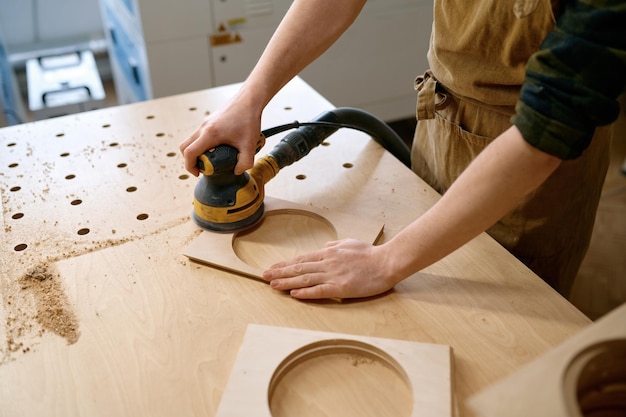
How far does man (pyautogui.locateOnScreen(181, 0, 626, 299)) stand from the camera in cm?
73

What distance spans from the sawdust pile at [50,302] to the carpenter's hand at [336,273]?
1.05ft

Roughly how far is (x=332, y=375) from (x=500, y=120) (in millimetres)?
585

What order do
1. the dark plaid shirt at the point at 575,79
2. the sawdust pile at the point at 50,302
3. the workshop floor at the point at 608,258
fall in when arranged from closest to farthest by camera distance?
the dark plaid shirt at the point at 575,79
the sawdust pile at the point at 50,302
the workshop floor at the point at 608,258

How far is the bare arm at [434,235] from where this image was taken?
0.80 metres

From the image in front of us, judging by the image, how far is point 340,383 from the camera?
0.81 meters

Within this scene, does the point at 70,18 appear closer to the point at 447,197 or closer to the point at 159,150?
the point at 159,150

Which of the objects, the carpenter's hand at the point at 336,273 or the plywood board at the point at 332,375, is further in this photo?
the carpenter's hand at the point at 336,273

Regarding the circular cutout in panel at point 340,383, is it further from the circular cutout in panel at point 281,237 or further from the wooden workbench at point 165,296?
the circular cutout in panel at point 281,237

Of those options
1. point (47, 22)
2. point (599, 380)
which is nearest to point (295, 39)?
point (599, 380)

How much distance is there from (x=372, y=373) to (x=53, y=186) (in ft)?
2.69

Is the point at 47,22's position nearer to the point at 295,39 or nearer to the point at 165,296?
the point at 295,39

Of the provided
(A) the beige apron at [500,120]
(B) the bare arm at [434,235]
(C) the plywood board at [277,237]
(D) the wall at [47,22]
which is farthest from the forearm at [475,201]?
(D) the wall at [47,22]

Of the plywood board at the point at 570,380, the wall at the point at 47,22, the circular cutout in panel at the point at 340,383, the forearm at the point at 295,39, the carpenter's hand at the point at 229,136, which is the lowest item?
the wall at the point at 47,22

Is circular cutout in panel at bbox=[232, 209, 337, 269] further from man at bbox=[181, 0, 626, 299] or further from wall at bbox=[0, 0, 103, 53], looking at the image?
wall at bbox=[0, 0, 103, 53]
